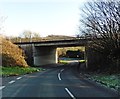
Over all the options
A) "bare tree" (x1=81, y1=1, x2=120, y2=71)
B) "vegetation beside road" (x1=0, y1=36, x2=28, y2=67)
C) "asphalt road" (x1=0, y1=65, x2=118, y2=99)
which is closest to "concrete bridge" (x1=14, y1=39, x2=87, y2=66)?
"vegetation beside road" (x1=0, y1=36, x2=28, y2=67)

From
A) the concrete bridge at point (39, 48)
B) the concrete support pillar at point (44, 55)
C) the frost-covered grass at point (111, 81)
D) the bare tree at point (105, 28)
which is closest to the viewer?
the frost-covered grass at point (111, 81)

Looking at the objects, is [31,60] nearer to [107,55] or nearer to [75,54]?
[107,55]

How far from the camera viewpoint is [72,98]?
13.8 metres

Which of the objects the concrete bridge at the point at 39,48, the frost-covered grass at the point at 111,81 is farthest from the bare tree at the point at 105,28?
the concrete bridge at the point at 39,48

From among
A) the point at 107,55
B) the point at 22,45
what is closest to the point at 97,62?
the point at 107,55

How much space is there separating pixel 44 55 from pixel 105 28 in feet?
134

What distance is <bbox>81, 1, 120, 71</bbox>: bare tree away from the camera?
132 ft

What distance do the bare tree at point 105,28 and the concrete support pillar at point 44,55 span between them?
30.3 meters

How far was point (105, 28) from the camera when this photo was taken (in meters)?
42.2

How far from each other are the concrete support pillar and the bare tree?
30.3m

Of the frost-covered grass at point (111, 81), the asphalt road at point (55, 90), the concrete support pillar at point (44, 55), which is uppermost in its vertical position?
the concrete support pillar at point (44, 55)

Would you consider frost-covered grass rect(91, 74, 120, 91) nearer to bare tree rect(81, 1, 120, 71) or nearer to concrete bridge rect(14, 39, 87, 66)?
bare tree rect(81, 1, 120, 71)

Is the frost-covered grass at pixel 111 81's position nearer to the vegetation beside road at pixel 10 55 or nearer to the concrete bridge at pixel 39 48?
the vegetation beside road at pixel 10 55

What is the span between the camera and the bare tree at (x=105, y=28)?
40.3m
